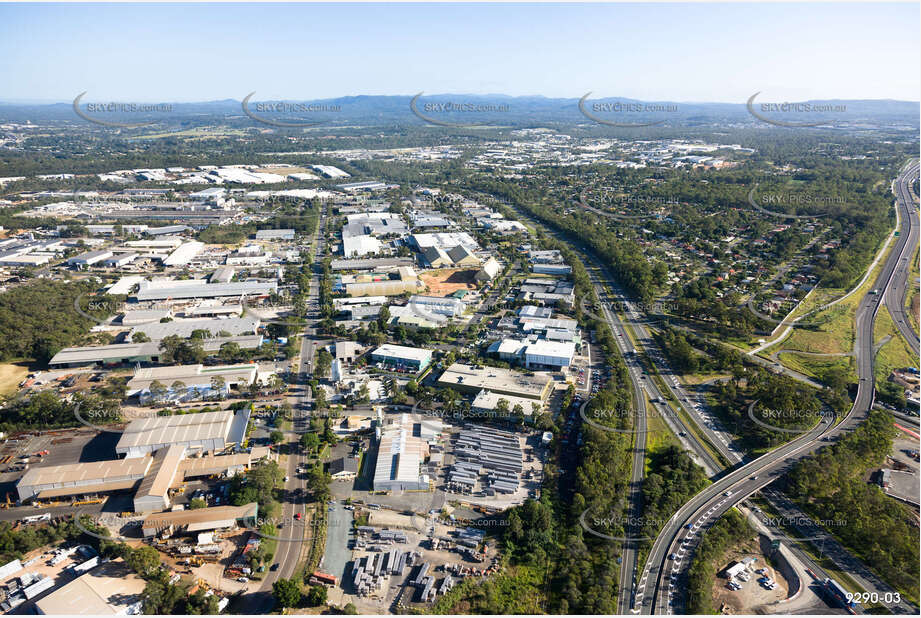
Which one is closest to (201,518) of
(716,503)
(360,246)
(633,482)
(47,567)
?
(47,567)

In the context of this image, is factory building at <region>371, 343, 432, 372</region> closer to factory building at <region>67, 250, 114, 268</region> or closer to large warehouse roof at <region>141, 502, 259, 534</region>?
large warehouse roof at <region>141, 502, 259, 534</region>

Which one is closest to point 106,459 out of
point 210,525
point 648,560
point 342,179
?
point 210,525

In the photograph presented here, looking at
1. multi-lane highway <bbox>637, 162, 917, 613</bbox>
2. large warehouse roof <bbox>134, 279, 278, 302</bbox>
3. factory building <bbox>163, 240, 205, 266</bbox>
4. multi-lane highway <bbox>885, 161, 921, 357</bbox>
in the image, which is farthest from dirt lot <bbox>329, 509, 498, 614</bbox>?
factory building <bbox>163, 240, 205, 266</bbox>

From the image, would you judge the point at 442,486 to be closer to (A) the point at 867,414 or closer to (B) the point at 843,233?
(A) the point at 867,414

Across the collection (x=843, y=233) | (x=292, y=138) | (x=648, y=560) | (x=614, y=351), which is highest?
(x=292, y=138)

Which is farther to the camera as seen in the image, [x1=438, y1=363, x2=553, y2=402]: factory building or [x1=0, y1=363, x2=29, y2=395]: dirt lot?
[x1=0, y1=363, x2=29, y2=395]: dirt lot
